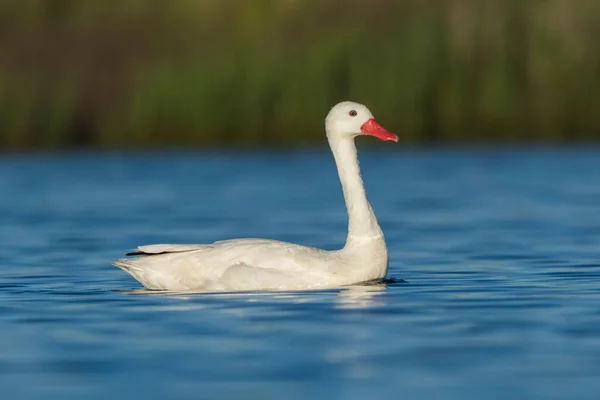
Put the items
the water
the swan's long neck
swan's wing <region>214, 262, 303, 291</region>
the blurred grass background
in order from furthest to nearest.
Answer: the blurred grass background
the swan's long neck
swan's wing <region>214, 262, 303, 291</region>
the water

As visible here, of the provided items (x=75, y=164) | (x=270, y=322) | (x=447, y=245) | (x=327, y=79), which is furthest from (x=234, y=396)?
(x=75, y=164)

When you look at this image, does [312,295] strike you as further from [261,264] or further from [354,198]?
[354,198]

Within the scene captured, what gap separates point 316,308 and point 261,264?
1073 mm

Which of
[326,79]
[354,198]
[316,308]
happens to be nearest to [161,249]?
[316,308]

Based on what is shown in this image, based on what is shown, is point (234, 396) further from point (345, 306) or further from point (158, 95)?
point (158, 95)

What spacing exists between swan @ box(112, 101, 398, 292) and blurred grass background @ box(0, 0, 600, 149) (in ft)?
70.0

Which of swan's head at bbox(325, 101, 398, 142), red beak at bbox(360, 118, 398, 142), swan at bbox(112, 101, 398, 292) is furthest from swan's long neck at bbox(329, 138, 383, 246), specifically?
red beak at bbox(360, 118, 398, 142)

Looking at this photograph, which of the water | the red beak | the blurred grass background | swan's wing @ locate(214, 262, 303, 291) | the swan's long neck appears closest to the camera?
the water

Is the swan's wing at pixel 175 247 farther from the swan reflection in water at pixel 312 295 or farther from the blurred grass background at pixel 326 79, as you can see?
the blurred grass background at pixel 326 79

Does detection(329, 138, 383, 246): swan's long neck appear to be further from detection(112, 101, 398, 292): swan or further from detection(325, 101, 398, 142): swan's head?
detection(325, 101, 398, 142): swan's head

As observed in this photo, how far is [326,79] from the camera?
35.8 m

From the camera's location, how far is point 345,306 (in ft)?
40.5

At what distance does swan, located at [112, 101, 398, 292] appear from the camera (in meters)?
13.2

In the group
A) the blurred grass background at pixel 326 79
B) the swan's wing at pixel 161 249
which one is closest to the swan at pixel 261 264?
the swan's wing at pixel 161 249
